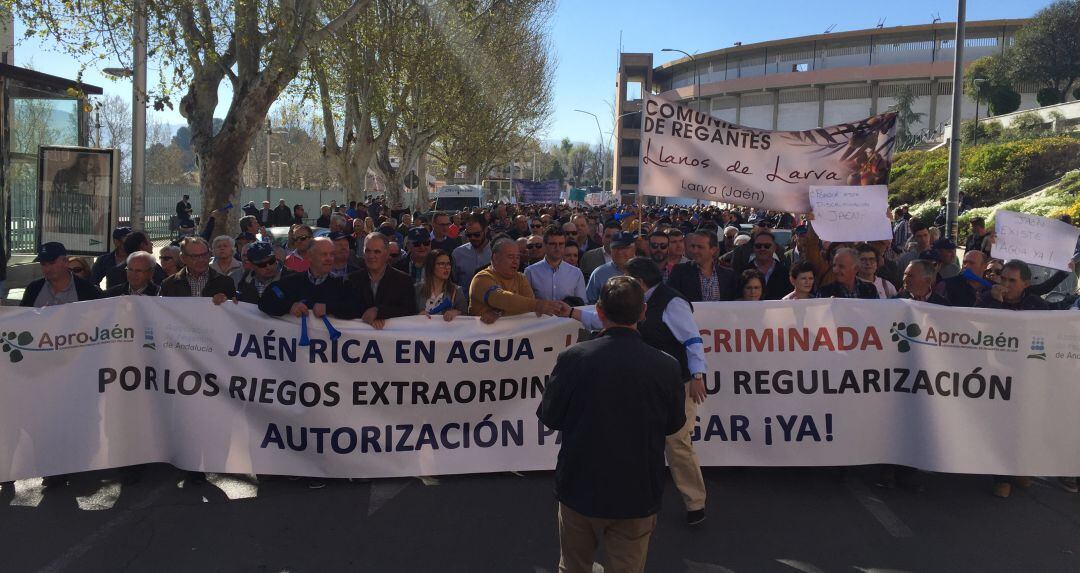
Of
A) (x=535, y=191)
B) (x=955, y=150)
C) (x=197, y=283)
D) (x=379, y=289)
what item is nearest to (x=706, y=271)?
(x=379, y=289)

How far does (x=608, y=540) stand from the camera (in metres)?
3.50

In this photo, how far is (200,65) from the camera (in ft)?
45.0

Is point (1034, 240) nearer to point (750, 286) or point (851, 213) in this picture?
point (851, 213)

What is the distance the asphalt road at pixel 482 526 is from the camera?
4645 mm

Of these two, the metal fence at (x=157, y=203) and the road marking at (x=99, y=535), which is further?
the metal fence at (x=157, y=203)

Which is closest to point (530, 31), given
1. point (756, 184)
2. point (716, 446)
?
point (756, 184)

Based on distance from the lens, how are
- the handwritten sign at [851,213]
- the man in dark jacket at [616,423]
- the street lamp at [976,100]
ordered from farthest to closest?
1. the street lamp at [976,100]
2. the handwritten sign at [851,213]
3. the man in dark jacket at [616,423]

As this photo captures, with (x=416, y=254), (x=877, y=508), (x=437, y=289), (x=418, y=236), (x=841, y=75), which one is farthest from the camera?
(x=841, y=75)

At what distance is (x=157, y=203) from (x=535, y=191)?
27.0 metres

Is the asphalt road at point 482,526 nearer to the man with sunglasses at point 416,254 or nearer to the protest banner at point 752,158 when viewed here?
the protest banner at point 752,158

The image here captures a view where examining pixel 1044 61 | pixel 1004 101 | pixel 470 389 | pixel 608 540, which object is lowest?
pixel 608 540

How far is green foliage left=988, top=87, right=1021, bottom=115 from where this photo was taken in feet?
173

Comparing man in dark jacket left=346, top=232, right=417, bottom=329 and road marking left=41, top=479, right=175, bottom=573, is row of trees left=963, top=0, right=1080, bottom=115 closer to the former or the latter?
man in dark jacket left=346, top=232, right=417, bottom=329

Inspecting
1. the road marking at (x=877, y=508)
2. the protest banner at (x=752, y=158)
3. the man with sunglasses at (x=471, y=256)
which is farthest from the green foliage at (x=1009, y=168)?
the road marking at (x=877, y=508)
